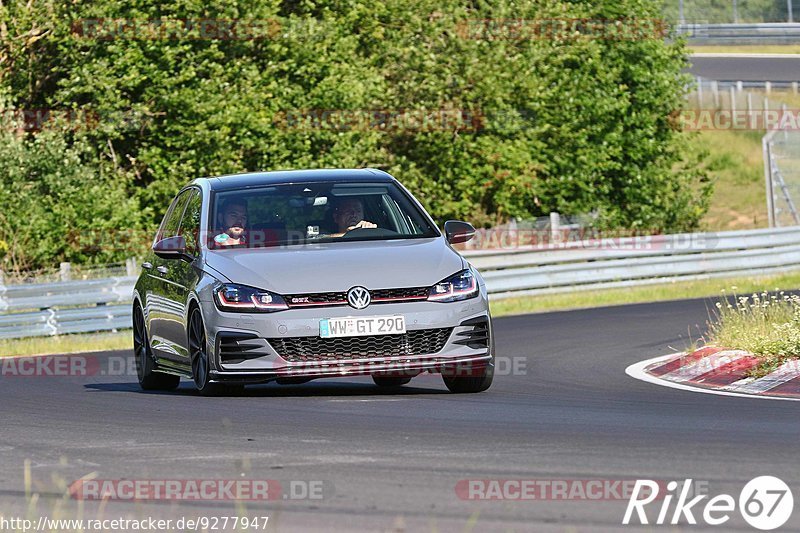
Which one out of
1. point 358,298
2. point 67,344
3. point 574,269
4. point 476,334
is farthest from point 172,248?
point 574,269

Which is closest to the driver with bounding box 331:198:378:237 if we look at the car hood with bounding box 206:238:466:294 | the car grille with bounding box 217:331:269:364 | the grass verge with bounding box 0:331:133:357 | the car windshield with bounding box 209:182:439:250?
the car windshield with bounding box 209:182:439:250

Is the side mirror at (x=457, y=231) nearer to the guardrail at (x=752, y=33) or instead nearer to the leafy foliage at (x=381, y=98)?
the leafy foliage at (x=381, y=98)

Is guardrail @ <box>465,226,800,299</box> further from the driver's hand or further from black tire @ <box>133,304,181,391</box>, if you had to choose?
the driver's hand

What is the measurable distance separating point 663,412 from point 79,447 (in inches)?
138

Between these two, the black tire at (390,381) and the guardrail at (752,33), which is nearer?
the black tire at (390,381)

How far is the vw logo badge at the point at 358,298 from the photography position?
10.9 metres

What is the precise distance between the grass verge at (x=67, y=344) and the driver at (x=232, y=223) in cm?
921

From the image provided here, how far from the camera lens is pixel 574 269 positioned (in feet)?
91.4

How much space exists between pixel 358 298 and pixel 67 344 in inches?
470

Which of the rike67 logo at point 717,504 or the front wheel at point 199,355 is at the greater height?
the rike67 logo at point 717,504

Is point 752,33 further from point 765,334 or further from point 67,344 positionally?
point 765,334

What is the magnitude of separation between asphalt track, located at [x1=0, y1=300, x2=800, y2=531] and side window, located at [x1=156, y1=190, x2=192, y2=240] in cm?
129

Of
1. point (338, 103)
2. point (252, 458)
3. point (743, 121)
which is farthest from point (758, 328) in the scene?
point (743, 121)

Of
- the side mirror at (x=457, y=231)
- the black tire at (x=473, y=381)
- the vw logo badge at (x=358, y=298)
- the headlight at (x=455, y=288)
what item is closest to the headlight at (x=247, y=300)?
the vw logo badge at (x=358, y=298)
